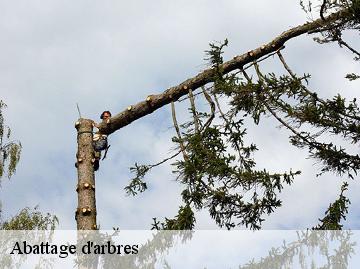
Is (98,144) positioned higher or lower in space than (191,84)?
lower

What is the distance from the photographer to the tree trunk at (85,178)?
7754 mm

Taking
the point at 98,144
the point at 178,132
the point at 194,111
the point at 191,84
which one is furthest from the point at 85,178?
the point at 191,84

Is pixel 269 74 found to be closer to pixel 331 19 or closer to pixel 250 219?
pixel 331 19

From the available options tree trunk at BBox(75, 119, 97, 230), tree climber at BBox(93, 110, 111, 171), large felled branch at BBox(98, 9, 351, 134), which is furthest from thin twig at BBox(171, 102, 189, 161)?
tree trunk at BBox(75, 119, 97, 230)

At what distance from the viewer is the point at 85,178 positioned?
812 cm

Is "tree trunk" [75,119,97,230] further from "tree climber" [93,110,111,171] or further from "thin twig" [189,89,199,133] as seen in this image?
"thin twig" [189,89,199,133]

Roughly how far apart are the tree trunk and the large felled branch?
0.26 meters

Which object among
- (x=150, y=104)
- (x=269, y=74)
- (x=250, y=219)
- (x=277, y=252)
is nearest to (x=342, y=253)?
(x=277, y=252)

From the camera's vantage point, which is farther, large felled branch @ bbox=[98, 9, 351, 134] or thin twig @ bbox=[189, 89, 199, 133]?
large felled branch @ bbox=[98, 9, 351, 134]

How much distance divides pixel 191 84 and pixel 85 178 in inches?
73.8

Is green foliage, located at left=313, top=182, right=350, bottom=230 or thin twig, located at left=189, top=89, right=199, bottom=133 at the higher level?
thin twig, located at left=189, top=89, right=199, bottom=133

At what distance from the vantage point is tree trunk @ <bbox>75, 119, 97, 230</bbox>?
25.4 ft

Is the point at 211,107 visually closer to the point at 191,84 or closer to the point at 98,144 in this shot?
the point at 191,84

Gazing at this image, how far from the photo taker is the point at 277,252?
838 cm
